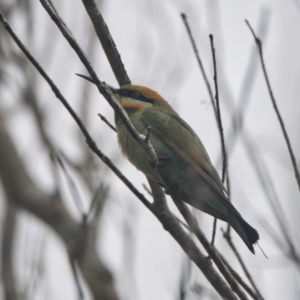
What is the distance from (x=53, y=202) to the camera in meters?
5.40

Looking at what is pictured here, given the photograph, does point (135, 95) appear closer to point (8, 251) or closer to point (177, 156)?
point (177, 156)

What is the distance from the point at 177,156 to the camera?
13.5ft

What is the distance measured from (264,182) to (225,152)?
0.64m

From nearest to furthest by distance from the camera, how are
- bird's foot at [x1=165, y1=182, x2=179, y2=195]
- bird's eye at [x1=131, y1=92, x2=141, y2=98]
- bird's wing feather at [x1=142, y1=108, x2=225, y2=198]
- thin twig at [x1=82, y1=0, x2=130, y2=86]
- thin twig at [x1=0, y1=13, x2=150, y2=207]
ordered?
thin twig at [x1=0, y1=13, x2=150, y2=207]
thin twig at [x1=82, y1=0, x2=130, y2=86]
bird's foot at [x1=165, y1=182, x2=179, y2=195]
bird's wing feather at [x1=142, y1=108, x2=225, y2=198]
bird's eye at [x1=131, y1=92, x2=141, y2=98]

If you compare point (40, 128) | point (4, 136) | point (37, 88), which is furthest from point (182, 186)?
point (37, 88)

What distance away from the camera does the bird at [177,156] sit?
3.54 m

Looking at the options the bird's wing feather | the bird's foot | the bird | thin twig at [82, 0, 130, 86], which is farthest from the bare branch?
thin twig at [82, 0, 130, 86]

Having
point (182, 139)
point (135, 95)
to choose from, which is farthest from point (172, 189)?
point (135, 95)

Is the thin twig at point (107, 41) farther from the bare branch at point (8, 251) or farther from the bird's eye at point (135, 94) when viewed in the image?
the bare branch at point (8, 251)

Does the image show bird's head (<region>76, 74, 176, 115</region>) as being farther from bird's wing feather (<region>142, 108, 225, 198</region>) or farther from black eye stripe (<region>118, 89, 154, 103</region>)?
bird's wing feather (<region>142, 108, 225, 198</region>)

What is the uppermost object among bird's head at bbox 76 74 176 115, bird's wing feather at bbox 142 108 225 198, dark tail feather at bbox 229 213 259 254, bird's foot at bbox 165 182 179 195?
bird's head at bbox 76 74 176 115

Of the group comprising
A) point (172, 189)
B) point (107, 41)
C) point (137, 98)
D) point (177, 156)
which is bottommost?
point (172, 189)

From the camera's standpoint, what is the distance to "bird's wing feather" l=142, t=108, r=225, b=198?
389 centimetres

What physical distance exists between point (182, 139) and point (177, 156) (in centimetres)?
15
